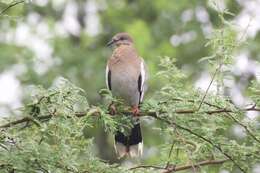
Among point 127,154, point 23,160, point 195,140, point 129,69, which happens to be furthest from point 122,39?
point 23,160

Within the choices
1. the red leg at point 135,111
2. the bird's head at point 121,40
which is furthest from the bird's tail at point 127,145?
the bird's head at point 121,40

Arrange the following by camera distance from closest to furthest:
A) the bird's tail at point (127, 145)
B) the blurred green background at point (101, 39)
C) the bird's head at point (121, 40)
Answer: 1. the bird's tail at point (127, 145)
2. the bird's head at point (121, 40)
3. the blurred green background at point (101, 39)

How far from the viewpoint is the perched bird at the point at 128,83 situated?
18.3 feet

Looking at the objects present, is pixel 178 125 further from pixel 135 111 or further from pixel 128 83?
pixel 128 83

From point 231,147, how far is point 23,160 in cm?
122

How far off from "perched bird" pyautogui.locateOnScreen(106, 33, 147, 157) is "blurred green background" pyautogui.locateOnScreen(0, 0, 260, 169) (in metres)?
4.42

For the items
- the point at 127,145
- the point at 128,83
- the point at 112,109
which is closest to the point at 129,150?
the point at 127,145

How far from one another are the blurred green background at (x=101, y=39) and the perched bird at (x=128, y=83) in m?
4.42

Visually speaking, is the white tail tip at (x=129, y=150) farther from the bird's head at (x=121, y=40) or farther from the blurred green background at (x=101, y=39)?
the blurred green background at (x=101, y=39)

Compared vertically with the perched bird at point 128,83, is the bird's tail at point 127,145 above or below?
below

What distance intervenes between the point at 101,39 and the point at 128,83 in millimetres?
7398

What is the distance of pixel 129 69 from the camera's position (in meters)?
5.98

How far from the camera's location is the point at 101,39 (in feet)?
43.4

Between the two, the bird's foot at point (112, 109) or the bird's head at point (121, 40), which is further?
the bird's head at point (121, 40)
